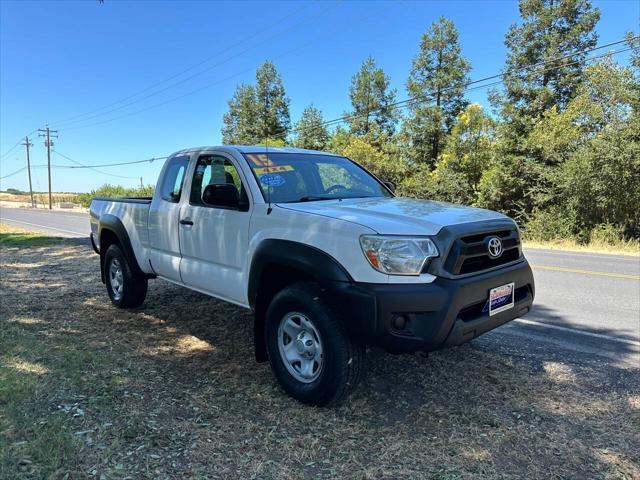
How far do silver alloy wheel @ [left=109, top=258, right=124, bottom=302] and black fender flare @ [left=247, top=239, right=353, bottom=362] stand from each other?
9.33ft

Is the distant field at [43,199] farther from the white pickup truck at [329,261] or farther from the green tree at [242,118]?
the white pickup truck at [329,261]

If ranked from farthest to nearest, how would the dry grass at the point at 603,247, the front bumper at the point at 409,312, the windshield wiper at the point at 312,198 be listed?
the dry grass at the point at 603,247 → the windshield wiper at the point at 312,198 → the front bumper at the point at 409,312

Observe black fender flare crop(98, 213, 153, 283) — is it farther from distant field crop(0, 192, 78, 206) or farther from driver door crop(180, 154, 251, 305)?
distant field crop(0, 192, 78, 206)

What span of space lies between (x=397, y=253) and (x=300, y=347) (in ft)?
3.41

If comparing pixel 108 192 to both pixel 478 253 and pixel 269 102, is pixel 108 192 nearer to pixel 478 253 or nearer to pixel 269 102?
pixel 269 102

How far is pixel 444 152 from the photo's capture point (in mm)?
30625

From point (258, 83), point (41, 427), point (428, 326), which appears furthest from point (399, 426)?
point (258, 83)

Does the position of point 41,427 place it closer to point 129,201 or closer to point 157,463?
point 157,463

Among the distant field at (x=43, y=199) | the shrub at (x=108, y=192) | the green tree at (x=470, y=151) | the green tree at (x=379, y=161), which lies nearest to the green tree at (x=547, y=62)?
the green tree at (x=470, y=151)

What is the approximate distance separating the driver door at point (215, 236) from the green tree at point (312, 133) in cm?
3533

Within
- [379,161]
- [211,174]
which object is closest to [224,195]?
[211,174]

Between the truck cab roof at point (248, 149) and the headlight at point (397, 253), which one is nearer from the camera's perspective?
the headlight at point (397, 253)

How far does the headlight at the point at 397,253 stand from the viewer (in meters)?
2.96

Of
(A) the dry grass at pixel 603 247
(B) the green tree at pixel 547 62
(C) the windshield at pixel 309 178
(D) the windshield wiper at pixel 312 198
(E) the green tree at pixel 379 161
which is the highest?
(B) the green tree at pixel 547 62
